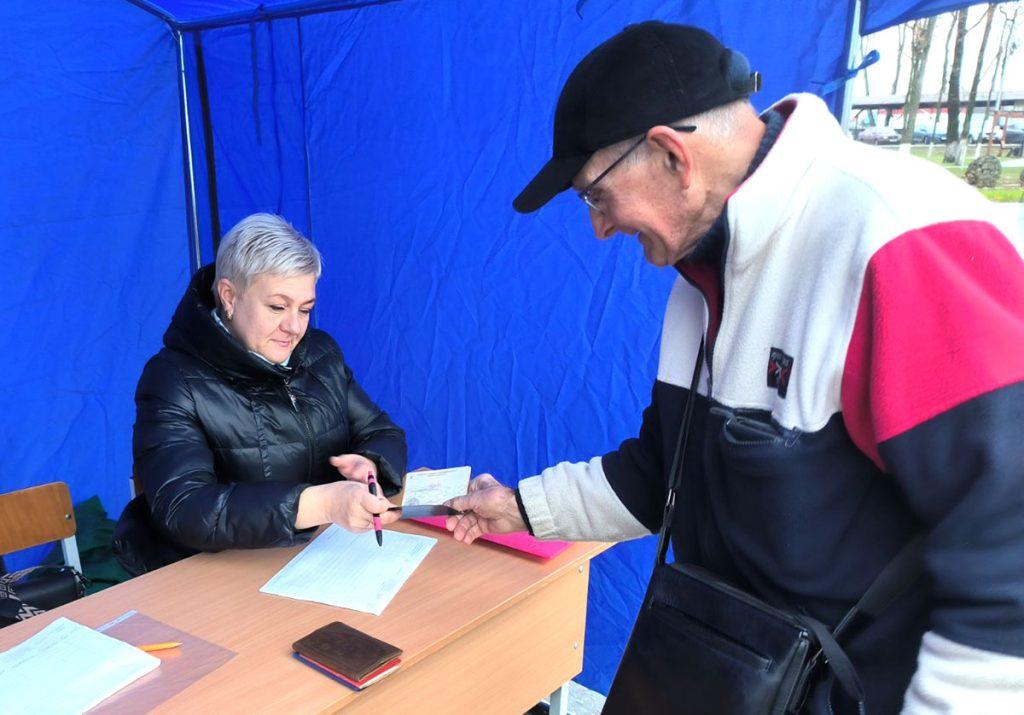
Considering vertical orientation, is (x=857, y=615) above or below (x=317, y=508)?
above

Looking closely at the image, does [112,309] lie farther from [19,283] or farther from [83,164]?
[83,164]

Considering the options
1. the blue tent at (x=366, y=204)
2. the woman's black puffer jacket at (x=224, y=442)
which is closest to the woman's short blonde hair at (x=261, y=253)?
the woman's black puffer jacket at (x=224, y=442)

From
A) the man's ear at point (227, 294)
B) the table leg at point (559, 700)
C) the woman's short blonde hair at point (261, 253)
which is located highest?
the woman's short blonde hair at point (261, 253)

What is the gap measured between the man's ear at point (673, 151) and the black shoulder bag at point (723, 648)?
0.86ft

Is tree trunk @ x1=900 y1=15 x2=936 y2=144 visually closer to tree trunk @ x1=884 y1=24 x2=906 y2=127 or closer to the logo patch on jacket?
tree trunk @ x1=884 y1=24 x2=906 y2=127

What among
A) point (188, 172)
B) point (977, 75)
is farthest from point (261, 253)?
point (188, 172)

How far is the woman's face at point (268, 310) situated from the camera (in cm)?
179

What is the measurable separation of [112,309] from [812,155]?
10.7ft

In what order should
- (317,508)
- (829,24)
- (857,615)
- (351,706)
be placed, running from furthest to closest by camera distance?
(829,24)
(317,508)
(351,706)
(857,615)

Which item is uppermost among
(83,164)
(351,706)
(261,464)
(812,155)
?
(83,164)

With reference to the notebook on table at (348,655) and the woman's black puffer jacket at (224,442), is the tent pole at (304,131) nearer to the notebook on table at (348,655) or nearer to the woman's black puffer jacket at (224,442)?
the woman's black puffer jacket at (224,442)

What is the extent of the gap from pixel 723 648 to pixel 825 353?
399 millimetres

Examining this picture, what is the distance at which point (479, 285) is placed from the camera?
8.17 ft

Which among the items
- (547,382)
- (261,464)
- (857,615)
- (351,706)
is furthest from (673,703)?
(547,382)
